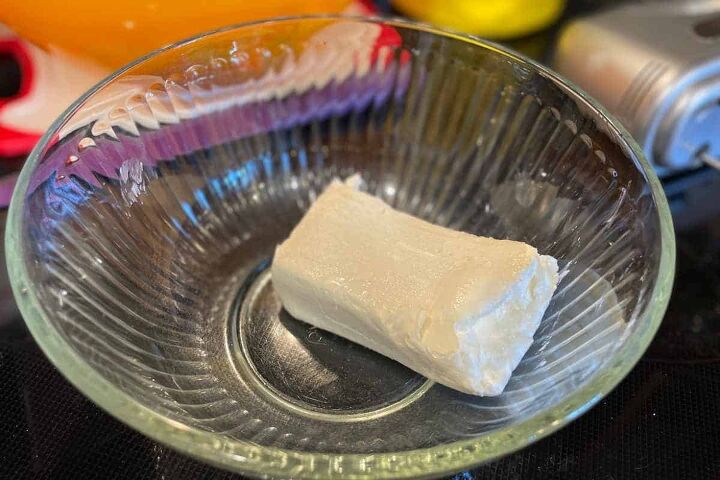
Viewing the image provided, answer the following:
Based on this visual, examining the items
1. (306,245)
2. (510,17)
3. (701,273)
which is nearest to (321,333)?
(306,245)

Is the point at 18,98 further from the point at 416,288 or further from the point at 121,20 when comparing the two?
the point at 416,288

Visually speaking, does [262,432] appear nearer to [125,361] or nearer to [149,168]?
[125,361]

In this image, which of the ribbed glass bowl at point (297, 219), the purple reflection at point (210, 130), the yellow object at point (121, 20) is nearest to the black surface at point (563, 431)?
the ribbed glass bowl at point (297, 219)

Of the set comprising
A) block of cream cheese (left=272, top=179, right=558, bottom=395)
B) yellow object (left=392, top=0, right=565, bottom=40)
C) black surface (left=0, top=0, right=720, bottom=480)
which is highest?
yellow object (left=392, top=0, right=565, bottom=40)

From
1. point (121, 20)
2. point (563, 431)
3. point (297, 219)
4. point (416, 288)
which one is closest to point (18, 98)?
point (121, 20)

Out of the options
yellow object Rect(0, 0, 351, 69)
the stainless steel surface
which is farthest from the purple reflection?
the stainless steel surface

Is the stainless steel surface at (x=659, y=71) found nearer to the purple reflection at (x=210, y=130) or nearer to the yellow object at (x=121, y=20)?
the purple reflection at (x=210, y=130)

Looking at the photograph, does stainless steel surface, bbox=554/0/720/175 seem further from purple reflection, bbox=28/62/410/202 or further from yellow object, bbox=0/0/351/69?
yellow object, bbox=0/0/351/69
